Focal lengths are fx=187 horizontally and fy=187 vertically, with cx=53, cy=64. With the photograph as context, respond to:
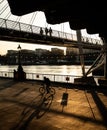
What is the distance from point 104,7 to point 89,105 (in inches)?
411

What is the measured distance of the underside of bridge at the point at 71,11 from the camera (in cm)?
206

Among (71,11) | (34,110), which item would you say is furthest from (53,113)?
(71,11)

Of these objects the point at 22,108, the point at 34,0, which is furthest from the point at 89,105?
the point at 34,0

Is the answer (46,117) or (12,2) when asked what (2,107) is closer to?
(46,117)

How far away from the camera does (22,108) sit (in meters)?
12.2

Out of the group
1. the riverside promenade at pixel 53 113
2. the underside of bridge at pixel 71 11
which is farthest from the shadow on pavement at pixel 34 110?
the underside of bridge at pixel 71 11

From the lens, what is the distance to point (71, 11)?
2441 millimetres

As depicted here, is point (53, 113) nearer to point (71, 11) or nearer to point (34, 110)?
point (34, 110)

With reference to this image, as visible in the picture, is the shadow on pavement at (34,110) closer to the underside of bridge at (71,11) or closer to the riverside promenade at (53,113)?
the riverside promenade at (53,113)

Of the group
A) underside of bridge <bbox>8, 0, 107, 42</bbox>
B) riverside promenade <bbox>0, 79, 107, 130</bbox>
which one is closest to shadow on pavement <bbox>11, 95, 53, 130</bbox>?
riverside promenade <bbox>0, 79, 107, 130</bbox>

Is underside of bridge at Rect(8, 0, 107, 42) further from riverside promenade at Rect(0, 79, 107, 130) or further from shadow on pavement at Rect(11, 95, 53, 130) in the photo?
shadow on pavement at Rect(11, 95, 53, 130)

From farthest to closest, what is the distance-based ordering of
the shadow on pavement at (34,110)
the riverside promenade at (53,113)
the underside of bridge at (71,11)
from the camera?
the shadow on pavement at (34,110) → the riverside promenade at (53,113) → the underside of bridge at (71,11)

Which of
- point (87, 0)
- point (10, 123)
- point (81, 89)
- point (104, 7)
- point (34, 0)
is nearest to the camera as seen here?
point (34, 0)

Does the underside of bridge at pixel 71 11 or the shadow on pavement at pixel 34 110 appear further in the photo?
the shadow on pavement at pixel 34 110
